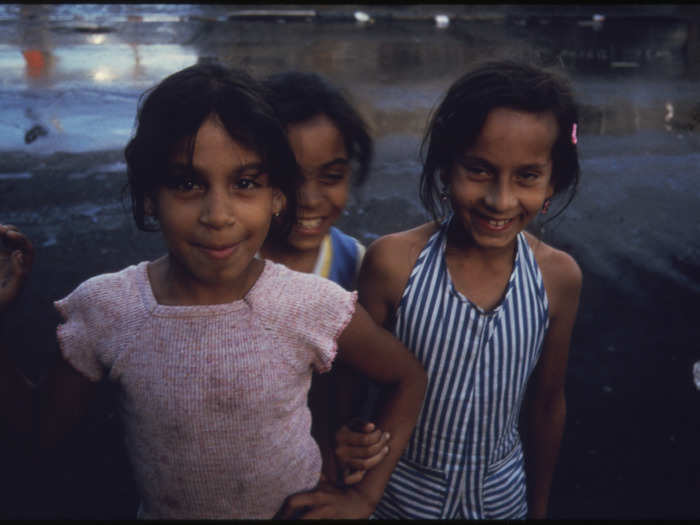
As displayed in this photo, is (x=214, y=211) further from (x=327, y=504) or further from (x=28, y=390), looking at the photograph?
(x=327, y=504)

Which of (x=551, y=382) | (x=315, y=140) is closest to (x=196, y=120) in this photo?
(x=315, y=140)

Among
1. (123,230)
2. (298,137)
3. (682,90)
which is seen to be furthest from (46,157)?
(682,90)

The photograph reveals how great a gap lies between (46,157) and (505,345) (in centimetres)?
523

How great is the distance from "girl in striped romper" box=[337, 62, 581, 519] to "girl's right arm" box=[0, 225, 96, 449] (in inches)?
29.4

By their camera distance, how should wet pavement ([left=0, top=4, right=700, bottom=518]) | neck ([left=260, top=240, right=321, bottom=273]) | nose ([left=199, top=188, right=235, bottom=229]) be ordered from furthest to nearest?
wet pavement ([left=0, top=4, right=700, bottom=518])
neck ([left=260, top=240, right=321, bottom=273])
nose ([left=199, top=188, right=235, bottom=229])

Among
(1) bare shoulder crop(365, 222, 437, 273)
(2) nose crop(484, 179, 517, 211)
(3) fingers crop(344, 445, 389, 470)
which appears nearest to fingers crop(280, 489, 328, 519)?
(3) fingers crop(344, 445, 389, 470)

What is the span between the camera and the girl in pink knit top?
4.24 ft

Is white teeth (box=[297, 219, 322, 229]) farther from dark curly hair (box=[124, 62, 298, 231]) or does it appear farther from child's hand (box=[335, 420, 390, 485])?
child's hand (box=[335, 420, 390, 485])

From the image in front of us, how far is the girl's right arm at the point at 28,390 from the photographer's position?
4.41 feet

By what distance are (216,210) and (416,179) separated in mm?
4259

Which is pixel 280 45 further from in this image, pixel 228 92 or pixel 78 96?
pixel 228 92

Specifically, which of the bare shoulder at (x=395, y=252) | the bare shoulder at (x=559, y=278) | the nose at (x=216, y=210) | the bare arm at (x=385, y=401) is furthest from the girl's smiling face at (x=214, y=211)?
the bare shoulder at (x=559, y=278)

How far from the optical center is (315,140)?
5.90 feet

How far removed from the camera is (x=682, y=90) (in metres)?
8.16
